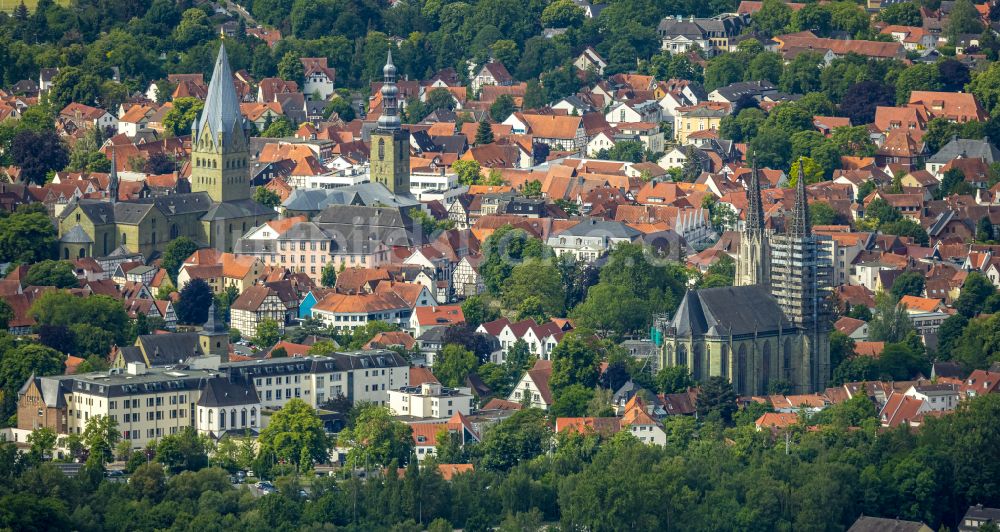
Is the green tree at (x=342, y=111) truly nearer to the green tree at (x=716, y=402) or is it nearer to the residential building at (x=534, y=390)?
the residential building at (x=534, y=390)

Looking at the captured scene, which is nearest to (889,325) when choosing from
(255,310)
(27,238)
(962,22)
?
(255,310)

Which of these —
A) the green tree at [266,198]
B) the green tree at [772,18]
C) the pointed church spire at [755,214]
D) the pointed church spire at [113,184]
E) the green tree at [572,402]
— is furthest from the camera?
the green tree at [772,18]

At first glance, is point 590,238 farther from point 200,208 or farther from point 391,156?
point 200,208

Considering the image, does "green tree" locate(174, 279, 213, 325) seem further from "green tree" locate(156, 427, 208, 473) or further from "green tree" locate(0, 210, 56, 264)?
"green tree" locate(156, 427, 208, 473)

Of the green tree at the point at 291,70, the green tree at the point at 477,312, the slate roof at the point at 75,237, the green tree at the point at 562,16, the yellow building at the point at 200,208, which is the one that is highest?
the green tree at the point at 562,16

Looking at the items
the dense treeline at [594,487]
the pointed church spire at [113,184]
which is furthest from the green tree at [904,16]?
the dense treeline at [594,487]
